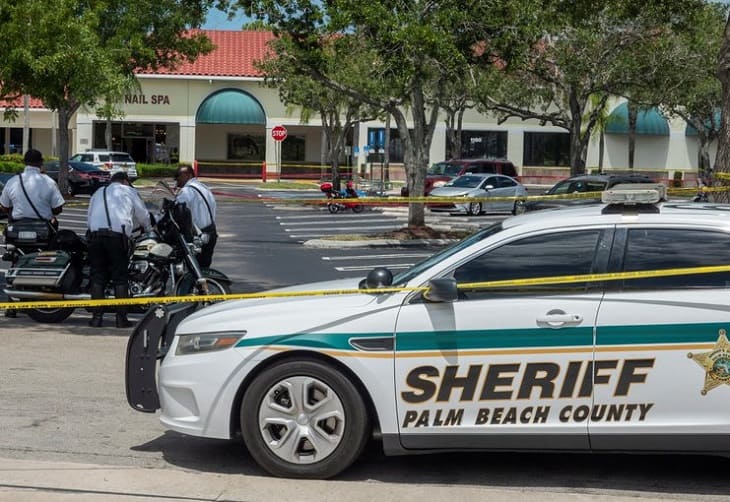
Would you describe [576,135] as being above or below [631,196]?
above

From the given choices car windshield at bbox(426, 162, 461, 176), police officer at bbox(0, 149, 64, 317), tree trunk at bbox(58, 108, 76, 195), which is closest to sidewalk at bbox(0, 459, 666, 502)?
police officer at bbox(0, 149, 64, 317)

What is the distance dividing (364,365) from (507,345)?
80cm

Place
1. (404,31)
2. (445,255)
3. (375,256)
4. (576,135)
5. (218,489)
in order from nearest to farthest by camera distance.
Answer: (218,489) → (445,255) → (404,31) → (375,256) → (576,135)

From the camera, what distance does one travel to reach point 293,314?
6.22 m

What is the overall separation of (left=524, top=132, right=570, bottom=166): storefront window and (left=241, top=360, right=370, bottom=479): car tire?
188 feet

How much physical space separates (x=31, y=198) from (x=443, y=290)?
783 cm

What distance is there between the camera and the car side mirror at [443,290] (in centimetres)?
598

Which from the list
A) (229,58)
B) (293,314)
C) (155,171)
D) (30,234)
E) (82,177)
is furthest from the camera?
(229,58)

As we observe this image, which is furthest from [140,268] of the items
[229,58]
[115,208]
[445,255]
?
[229,58]

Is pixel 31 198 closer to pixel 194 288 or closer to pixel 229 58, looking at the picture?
pixel 194 288

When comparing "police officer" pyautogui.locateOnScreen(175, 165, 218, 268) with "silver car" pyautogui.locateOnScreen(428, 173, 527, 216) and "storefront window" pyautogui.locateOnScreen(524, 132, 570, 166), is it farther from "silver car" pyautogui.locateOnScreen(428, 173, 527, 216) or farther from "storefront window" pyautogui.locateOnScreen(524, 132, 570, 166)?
"storefront window" pyautogui.locateOnScreen(524, 132, 570, 166)

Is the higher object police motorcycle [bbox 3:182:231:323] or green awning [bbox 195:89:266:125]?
green awning [bbox 195:89:266:125]

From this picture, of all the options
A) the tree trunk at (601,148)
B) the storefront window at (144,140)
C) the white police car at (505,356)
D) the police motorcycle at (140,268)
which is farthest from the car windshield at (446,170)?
the white police car at (505,356)

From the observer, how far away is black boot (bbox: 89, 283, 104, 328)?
38.2ft
